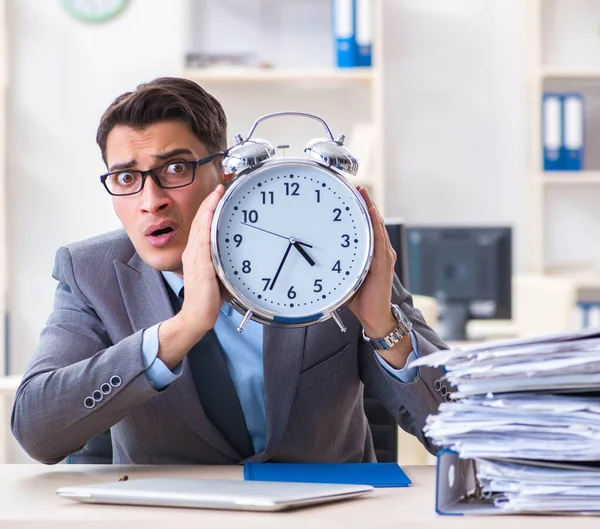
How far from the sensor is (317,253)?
3.80 feet

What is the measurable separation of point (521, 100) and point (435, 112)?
0.45 m

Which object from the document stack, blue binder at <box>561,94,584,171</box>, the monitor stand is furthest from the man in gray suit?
blue binder at <box>561,94,584,171</box>

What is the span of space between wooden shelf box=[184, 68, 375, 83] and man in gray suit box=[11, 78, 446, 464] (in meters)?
2.91

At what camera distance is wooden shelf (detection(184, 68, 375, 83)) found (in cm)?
451

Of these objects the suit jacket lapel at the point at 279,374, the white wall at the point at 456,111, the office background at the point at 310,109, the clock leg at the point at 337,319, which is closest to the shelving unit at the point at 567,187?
the office background at the point at 310,109

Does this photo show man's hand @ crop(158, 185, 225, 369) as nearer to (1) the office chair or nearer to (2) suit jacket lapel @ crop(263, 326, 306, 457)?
(2) suit jacket lapel @ crop(263, 326, 306, 457)

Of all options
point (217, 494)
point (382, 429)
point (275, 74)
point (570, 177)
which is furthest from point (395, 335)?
point (570, 177)

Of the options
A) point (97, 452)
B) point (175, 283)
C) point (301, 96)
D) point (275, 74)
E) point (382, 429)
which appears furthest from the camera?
point (301, 96)

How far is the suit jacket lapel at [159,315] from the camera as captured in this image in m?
1.49

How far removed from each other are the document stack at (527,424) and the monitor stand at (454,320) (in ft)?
10.2

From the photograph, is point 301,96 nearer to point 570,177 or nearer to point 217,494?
point 570,177

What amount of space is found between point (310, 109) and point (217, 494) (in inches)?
161

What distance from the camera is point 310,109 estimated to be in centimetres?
491

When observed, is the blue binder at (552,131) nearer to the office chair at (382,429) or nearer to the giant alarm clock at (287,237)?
the office chair at (382,429)
